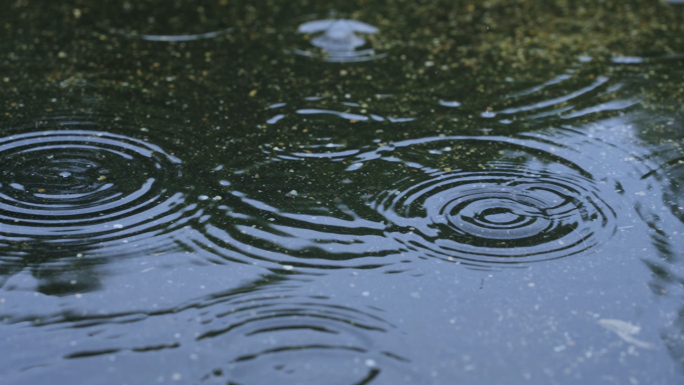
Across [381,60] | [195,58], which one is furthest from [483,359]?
[195,58]

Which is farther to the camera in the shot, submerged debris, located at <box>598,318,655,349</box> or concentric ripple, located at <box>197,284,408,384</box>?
submerged debris, located at <box>598,318,655,349</box>

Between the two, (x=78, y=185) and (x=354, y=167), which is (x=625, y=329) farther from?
(x=78, y=185)

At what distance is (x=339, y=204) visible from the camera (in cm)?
310

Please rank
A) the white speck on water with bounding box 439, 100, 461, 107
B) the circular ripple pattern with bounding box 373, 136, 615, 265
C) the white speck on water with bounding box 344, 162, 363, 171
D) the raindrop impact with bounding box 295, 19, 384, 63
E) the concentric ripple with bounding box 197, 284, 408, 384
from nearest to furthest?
the concentric ripple with bounding box 197, 284, 408, 384, the circular ripple pattern with bounding box 373, 136, 615, 265, the white speck on water with bounding box 344, 162, 363, 171, the white speck on water with bounding box 439, 100, 461, 107, the raindrop impact with bounding box 295, 19, 384, 63

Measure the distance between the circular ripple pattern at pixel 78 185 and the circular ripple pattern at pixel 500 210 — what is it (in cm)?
108

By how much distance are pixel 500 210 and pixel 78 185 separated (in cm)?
195

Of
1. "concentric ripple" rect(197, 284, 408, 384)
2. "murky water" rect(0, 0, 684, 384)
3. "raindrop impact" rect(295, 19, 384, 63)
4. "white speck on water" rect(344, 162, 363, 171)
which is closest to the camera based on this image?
"concentric ripple" rect(197, 284, 408, 384)

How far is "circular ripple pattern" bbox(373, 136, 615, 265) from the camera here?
282cm

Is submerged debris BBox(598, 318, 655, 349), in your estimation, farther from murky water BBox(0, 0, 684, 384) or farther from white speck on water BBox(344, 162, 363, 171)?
white speck on water BBox(344, 162, 363, 171)

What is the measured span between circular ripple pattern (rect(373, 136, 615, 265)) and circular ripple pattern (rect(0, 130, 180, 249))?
3.55 feet

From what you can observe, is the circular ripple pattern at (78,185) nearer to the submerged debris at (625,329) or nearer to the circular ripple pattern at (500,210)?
the circular ripple pattern at (500,210)

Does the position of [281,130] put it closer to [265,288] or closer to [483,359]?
[265,288]

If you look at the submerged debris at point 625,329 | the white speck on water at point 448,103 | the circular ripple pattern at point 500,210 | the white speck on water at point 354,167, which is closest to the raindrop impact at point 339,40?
the white speck on water at point 448,103

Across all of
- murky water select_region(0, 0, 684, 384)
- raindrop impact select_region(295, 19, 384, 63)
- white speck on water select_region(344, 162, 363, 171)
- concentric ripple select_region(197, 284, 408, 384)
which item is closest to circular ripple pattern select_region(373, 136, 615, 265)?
murky water select_region(0, 0, 684, 384)
